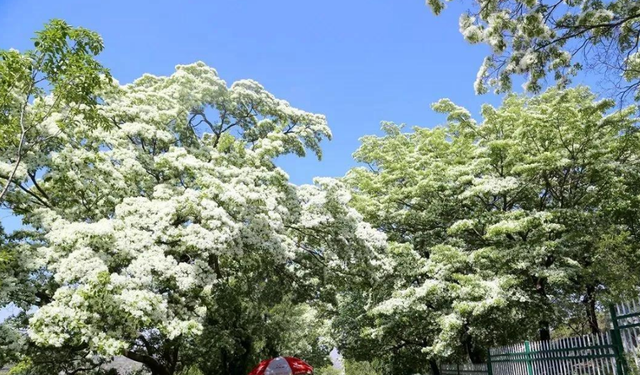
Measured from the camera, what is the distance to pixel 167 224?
11336 mm

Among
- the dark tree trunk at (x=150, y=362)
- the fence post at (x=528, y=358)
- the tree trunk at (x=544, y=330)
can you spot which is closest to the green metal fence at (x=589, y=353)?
the fence post at (x=528, y=358)

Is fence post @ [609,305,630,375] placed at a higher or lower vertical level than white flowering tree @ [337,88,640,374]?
lower

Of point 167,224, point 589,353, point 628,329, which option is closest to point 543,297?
point 589,353

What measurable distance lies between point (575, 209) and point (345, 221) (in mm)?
7159

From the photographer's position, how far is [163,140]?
15.1 m

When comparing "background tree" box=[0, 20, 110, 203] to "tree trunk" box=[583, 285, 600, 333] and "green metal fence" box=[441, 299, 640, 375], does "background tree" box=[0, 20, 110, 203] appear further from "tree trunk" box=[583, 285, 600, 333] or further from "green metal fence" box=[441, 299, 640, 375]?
"tree trunk" box=[583, 285, 600, 333]

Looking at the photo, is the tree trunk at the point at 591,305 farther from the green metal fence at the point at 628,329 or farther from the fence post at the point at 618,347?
the green metal fence at the point at 628,329

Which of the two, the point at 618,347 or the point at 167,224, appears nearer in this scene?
the point at 618,347

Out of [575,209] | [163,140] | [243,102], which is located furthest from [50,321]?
[575,209]

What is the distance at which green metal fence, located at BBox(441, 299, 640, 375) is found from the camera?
22.9 feet

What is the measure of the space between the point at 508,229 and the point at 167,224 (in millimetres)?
9371

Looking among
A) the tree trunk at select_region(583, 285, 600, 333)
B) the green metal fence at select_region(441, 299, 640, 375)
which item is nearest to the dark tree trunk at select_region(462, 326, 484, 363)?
the tree trunk at select_region(583, 285, 600, 333)

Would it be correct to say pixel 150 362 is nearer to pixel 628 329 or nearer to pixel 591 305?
pixel 628 329

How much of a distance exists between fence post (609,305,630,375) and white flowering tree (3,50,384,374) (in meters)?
7.68
